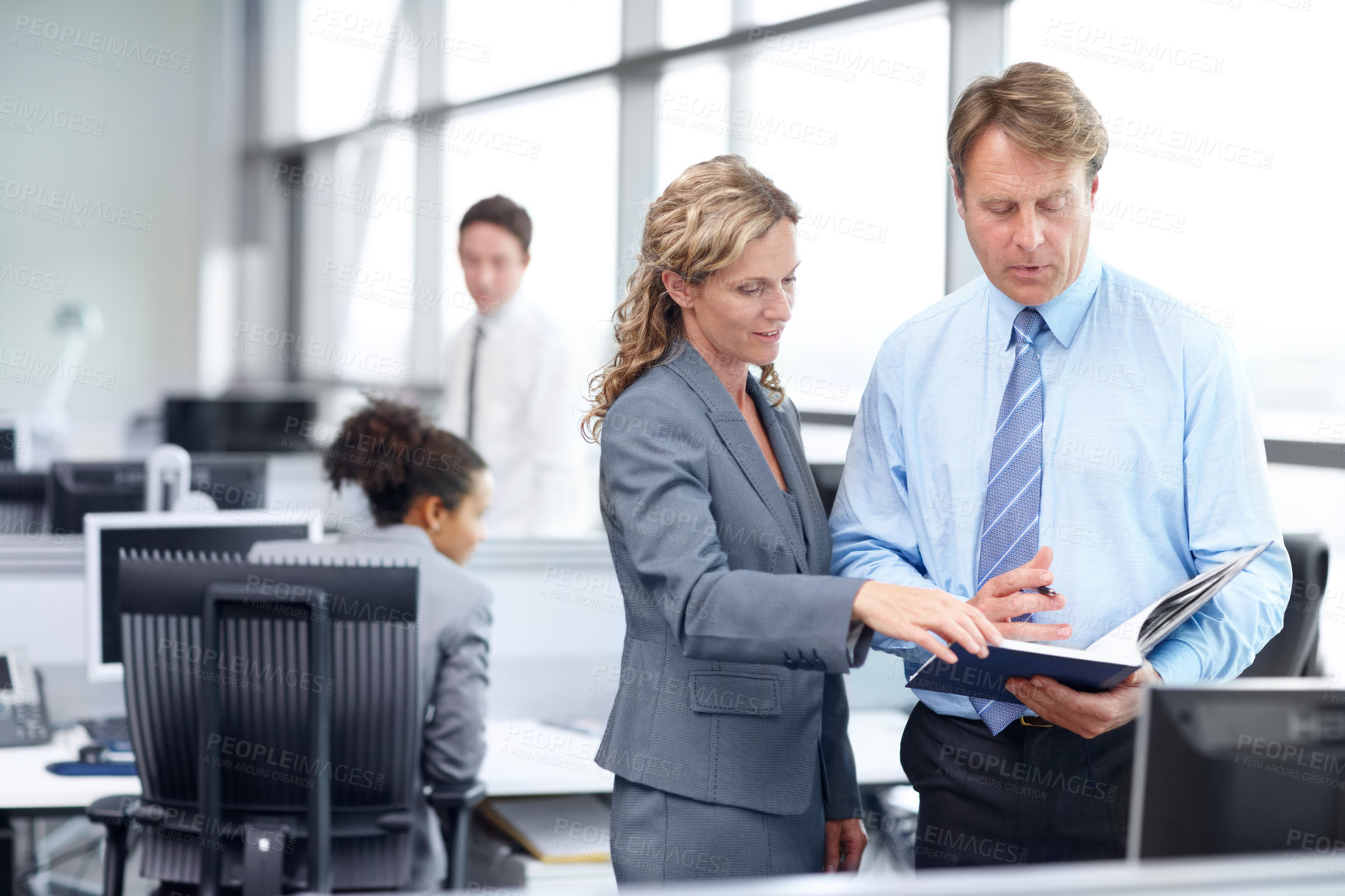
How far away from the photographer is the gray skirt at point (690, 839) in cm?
141

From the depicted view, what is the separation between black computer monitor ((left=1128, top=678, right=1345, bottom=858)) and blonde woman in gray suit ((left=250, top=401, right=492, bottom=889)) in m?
1.57

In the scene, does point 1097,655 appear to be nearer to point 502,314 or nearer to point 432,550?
point 432,550

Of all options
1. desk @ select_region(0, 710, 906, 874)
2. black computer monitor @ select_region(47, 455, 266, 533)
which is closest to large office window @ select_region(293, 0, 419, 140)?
black computer monitor @ select_region(47, 455, 266, 533)

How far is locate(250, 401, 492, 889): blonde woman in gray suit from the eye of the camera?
2332mm

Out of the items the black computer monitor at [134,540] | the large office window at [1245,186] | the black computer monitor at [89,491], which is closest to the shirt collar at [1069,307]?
the large office window at [1245,186]

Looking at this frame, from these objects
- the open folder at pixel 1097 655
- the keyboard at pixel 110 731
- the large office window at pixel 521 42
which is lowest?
the keyboard at pixel 110 731

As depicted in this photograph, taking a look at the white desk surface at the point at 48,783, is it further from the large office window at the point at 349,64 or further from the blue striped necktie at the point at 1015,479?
the large office window at the point at 349,64

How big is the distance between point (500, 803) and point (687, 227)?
1732 millimetres

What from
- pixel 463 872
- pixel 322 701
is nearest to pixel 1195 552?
pixel 322 701

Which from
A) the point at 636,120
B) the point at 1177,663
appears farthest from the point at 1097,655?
the point at 636,120

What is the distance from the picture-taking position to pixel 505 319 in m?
3.73

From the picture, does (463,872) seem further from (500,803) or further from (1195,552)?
(1195,552)

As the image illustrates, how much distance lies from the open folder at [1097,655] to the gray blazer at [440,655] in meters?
1.22

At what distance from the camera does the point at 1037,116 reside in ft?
4.79
